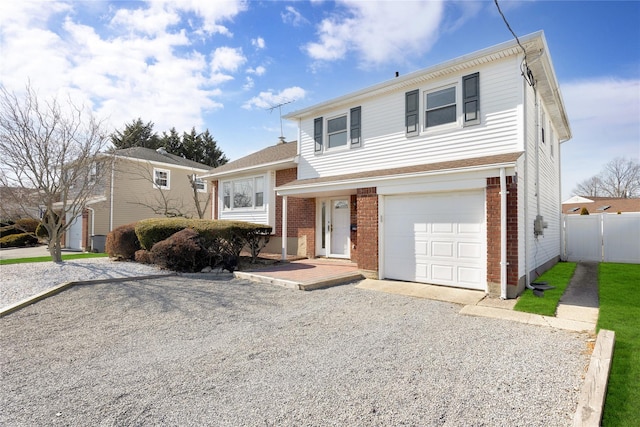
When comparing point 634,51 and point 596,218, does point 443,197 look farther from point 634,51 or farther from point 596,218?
point 596,218

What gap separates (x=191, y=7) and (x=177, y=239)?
591 centimetres

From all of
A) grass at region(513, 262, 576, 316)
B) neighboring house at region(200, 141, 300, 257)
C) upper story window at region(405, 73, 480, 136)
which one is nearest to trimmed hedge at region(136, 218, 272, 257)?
neighboring house at region(200, 141, 300, 257)

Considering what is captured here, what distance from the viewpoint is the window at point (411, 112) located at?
9.15 metres

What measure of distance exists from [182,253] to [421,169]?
22.1ft

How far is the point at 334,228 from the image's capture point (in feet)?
39.4

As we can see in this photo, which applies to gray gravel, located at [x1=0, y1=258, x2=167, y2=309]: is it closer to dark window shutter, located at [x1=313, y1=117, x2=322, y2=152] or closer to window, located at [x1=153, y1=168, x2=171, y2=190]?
dark window shutter, located at [x1=313, y1=117, x2=322, y2=152]

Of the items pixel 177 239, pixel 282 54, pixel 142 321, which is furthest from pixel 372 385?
pixel 282 54

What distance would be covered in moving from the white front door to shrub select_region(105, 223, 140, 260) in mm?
6358

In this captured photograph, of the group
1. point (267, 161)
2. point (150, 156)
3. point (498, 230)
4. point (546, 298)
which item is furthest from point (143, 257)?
point (150, 156)

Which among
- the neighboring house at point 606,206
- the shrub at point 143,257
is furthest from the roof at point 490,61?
the neighboring house at point 606,206

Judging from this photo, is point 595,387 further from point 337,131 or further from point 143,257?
point 143,257

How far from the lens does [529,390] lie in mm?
3229

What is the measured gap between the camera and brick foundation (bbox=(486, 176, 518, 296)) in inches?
265

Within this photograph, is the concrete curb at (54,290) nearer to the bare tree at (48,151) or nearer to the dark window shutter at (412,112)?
the bare tree at (48,151)
